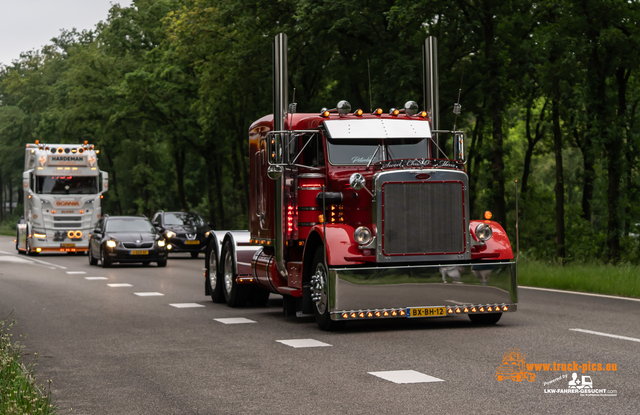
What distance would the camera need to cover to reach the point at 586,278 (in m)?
18.6

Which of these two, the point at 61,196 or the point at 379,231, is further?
the point at 61,196

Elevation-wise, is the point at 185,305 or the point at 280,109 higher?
the point at 280,109

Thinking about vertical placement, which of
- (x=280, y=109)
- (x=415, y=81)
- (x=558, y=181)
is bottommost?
(x=558, y=181)

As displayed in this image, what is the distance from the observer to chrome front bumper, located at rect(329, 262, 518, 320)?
37.6ft

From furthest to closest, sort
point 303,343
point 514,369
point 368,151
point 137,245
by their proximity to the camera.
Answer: point 137,245 < point 368,151 < point 303,343 < point 514,369

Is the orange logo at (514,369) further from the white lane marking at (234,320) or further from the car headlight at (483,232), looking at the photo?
the white lane marking at (234,320)

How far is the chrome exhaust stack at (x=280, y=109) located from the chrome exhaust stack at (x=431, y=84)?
86.8 inches

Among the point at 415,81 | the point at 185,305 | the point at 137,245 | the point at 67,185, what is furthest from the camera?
the point at 67,185

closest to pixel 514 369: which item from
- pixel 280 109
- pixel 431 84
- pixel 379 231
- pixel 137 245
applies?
pixel 379 231

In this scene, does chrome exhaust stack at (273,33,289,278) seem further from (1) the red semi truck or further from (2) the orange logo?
(2) the orange logo

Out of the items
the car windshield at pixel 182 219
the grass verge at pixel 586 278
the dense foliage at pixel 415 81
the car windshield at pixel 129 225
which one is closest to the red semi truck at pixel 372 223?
the dense foliage at pixel 415 81

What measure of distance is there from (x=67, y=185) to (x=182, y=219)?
4.78 meters

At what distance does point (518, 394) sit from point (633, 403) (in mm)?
883

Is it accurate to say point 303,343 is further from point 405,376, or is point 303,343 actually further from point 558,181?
point 558,181
